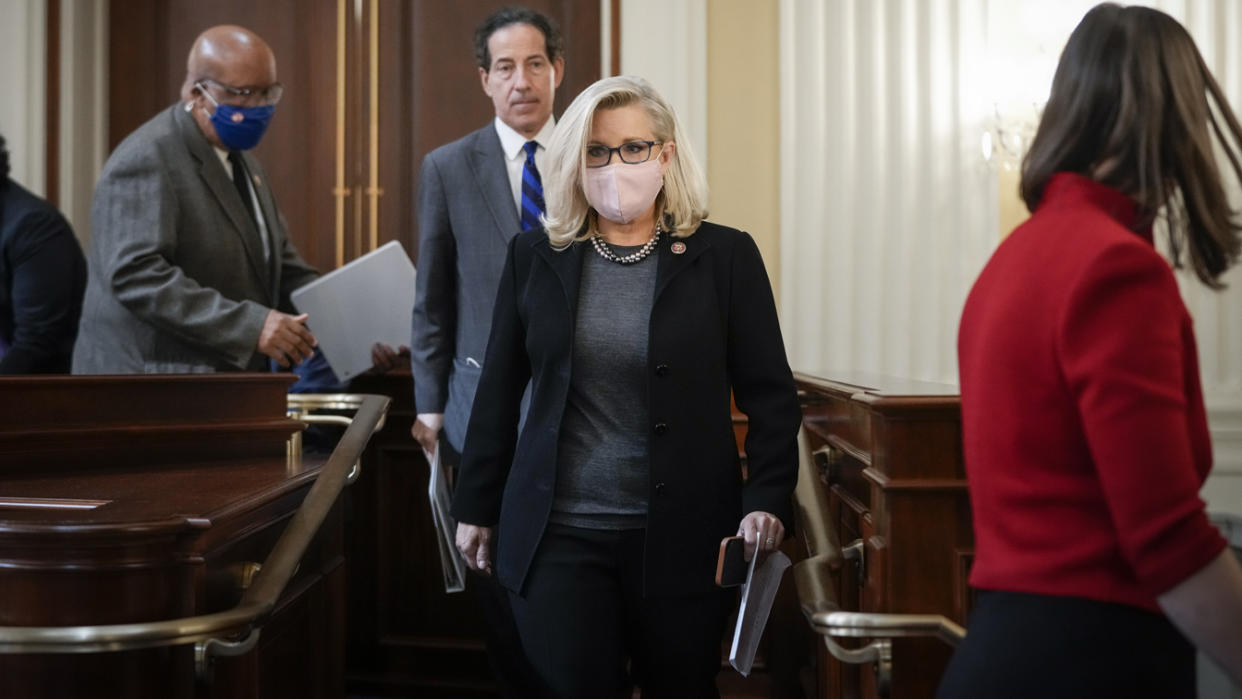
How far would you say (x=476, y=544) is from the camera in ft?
7.07

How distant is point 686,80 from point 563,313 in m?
2.94

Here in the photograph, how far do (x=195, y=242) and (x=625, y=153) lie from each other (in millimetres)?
1887

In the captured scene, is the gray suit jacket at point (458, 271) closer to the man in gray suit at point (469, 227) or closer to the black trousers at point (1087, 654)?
the man in gray suit at point (469, 227)

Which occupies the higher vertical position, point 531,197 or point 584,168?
point 531,197

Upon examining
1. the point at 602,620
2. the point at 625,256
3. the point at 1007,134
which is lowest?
the point at 602,620

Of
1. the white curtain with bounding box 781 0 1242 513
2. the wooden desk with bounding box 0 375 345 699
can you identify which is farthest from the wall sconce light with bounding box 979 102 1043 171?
the wooden desk with bounding box 0 375 345 699

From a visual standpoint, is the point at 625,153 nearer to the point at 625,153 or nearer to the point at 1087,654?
the point at 625,153

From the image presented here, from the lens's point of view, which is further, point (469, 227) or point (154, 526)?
point (469, 227)

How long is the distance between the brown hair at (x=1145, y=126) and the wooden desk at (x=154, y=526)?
5.18 ft

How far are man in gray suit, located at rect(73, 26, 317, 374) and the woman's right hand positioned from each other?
4.62 ft

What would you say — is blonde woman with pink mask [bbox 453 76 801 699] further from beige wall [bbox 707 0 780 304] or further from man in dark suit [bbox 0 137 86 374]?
beige wall [bbox 707 0 780 304]

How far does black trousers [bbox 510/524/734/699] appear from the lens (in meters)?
1.96

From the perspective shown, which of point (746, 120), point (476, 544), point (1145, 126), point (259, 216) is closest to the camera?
point (1145, 126)

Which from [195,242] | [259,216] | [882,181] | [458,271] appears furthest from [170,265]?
[882,181]
